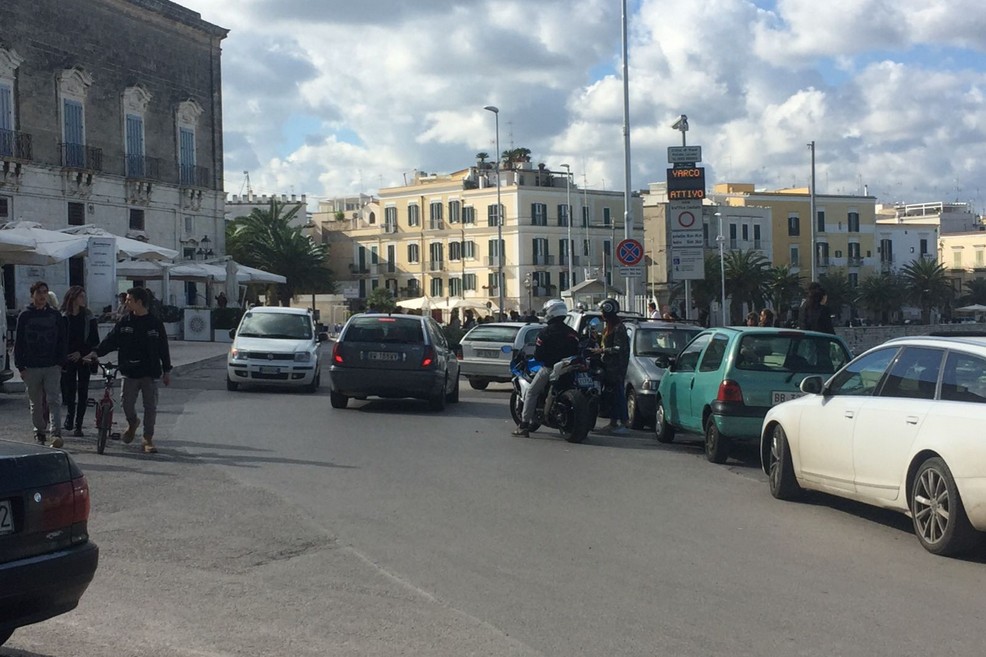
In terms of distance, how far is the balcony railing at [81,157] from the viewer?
46.9 metres

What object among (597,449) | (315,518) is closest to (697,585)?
(315,518)

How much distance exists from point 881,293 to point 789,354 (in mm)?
98085

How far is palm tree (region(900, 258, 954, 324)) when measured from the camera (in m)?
106

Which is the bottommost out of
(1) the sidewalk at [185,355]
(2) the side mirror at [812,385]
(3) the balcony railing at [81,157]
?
(1) the sidewalk at [185,355]

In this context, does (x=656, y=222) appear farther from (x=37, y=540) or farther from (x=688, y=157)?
(x=37, y=540)

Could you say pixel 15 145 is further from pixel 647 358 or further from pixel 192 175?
pixel 647 358

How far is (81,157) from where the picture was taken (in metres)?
47.7

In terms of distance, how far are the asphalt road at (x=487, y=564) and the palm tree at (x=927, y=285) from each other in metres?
99.7

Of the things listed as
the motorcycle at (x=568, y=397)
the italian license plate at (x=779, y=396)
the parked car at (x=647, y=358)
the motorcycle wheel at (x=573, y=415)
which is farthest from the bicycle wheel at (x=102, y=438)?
the parked car at (x=647, y=358)

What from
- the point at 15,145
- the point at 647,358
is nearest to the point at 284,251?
the point at 15,145

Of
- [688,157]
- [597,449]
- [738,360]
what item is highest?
Result: [688,157]

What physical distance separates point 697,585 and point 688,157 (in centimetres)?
1881

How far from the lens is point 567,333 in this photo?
15.9m

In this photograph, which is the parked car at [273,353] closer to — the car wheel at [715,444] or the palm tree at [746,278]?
the car wheel at [715,444]
